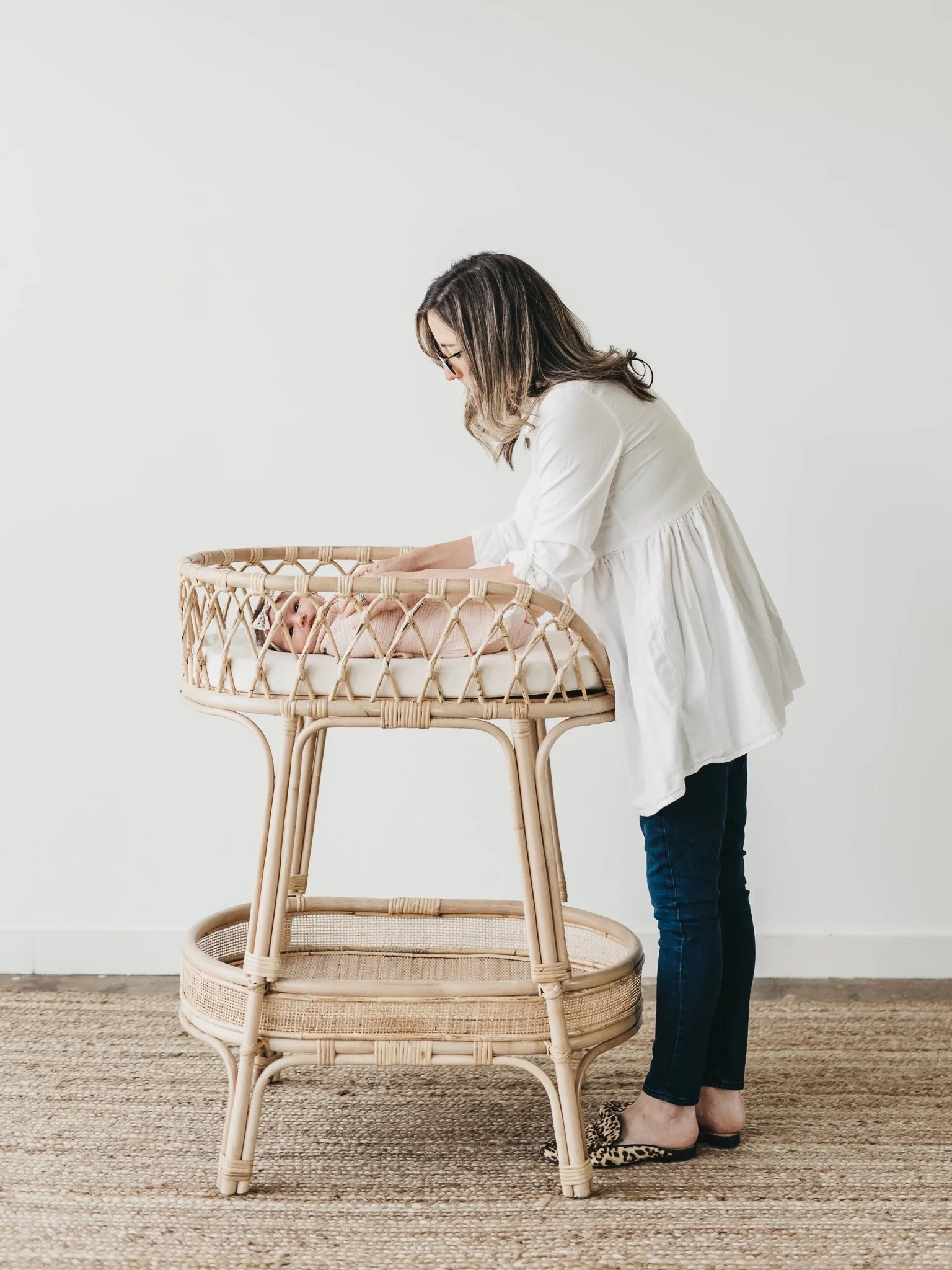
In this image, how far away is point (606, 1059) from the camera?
181 cm

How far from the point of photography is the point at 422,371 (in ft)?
6.87

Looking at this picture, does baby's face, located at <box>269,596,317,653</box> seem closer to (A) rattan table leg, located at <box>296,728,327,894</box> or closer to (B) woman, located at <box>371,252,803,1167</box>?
(B) woman, located at <box>371,252,803,1167</box>

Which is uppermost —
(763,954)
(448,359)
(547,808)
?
(448,359)

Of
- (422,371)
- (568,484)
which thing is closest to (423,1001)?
(568,484)

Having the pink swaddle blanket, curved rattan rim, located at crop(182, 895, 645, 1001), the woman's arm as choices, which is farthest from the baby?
curved rattan rim, located at crop(182, 895, 645, 1001)

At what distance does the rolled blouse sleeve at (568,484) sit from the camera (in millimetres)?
1321

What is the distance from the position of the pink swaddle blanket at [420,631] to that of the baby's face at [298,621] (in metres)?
0.02

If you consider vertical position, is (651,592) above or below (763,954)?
above

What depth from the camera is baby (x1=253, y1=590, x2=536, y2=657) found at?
4.32 ft

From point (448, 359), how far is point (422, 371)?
65 centimetres

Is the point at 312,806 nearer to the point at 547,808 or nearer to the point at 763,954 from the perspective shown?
the point at 547,808

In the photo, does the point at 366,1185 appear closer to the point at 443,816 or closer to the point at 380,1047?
the point at 380,1047

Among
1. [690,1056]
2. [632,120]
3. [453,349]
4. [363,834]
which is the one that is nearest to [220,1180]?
[690,1056]

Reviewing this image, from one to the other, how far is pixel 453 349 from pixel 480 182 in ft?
2.51
